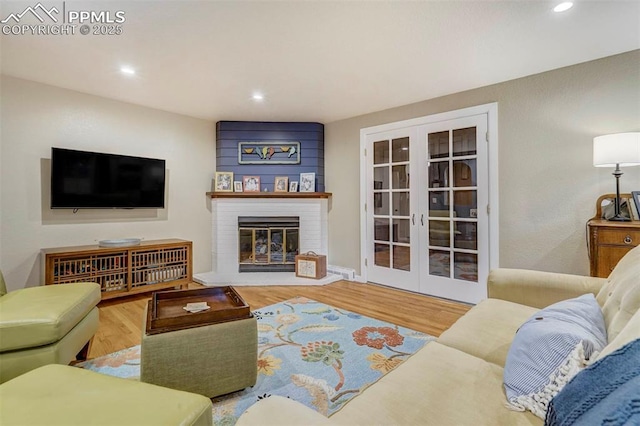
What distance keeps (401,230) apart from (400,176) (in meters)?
0.69

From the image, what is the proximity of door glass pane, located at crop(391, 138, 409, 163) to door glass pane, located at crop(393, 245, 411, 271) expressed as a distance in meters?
1.12

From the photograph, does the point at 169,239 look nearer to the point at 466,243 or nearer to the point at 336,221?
the point at 336,221

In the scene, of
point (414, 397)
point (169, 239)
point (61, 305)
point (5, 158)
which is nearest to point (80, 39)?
point (5, 158)

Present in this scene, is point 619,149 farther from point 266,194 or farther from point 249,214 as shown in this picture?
point 249,214

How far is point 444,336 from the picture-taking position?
1458 mm

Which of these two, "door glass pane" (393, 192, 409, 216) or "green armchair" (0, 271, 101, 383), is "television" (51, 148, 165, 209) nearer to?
"green armchair" (0, 271, 101, 383)

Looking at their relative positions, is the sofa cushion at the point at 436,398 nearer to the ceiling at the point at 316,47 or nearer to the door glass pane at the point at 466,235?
the ceiling at the point at 316,47

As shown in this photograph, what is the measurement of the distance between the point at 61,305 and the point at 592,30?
12.8 feet

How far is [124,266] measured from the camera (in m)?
3.32

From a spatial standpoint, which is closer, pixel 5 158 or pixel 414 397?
pixel 414 397

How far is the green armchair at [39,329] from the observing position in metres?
1.54

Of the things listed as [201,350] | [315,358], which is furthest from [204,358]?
[315,358]

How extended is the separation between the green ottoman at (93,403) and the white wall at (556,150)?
3.11m

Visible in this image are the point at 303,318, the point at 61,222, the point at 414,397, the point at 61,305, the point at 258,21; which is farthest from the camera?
the point at 61,222
